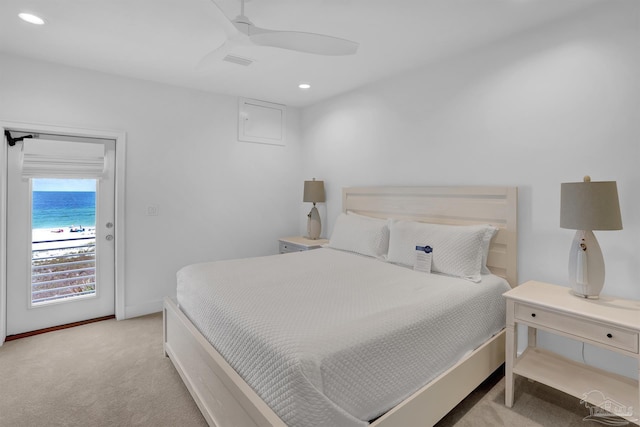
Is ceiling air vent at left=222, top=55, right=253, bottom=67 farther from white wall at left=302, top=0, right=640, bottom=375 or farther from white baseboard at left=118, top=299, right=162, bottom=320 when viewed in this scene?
white baseboard at left=118, top=299, right=162, bottom=320

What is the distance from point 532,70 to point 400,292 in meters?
1.86

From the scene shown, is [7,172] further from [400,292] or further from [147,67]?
[400,292]

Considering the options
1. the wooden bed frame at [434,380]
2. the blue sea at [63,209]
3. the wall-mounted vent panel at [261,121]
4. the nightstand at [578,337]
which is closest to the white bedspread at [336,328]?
the wooden bed frame at [434,380]

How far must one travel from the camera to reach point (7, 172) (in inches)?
110

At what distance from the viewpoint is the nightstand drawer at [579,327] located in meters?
1.57

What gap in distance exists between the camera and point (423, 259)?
8.06ft

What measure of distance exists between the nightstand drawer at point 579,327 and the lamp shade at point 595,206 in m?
0.51

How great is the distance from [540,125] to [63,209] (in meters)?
4.11

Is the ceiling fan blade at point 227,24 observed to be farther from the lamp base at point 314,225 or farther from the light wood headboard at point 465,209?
the lamp base at point 314,225

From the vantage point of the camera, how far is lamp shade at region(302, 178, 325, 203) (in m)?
3.98

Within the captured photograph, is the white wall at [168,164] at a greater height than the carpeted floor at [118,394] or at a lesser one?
greater

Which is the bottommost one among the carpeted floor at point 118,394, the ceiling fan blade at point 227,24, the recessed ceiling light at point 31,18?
the carpeted floor at point 118,394

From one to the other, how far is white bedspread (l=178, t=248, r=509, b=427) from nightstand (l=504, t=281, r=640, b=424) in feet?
0.75

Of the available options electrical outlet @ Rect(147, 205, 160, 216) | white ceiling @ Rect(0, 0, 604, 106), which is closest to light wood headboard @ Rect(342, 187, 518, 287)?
white ceiling @ Rect(0, 0, 604, 106)
